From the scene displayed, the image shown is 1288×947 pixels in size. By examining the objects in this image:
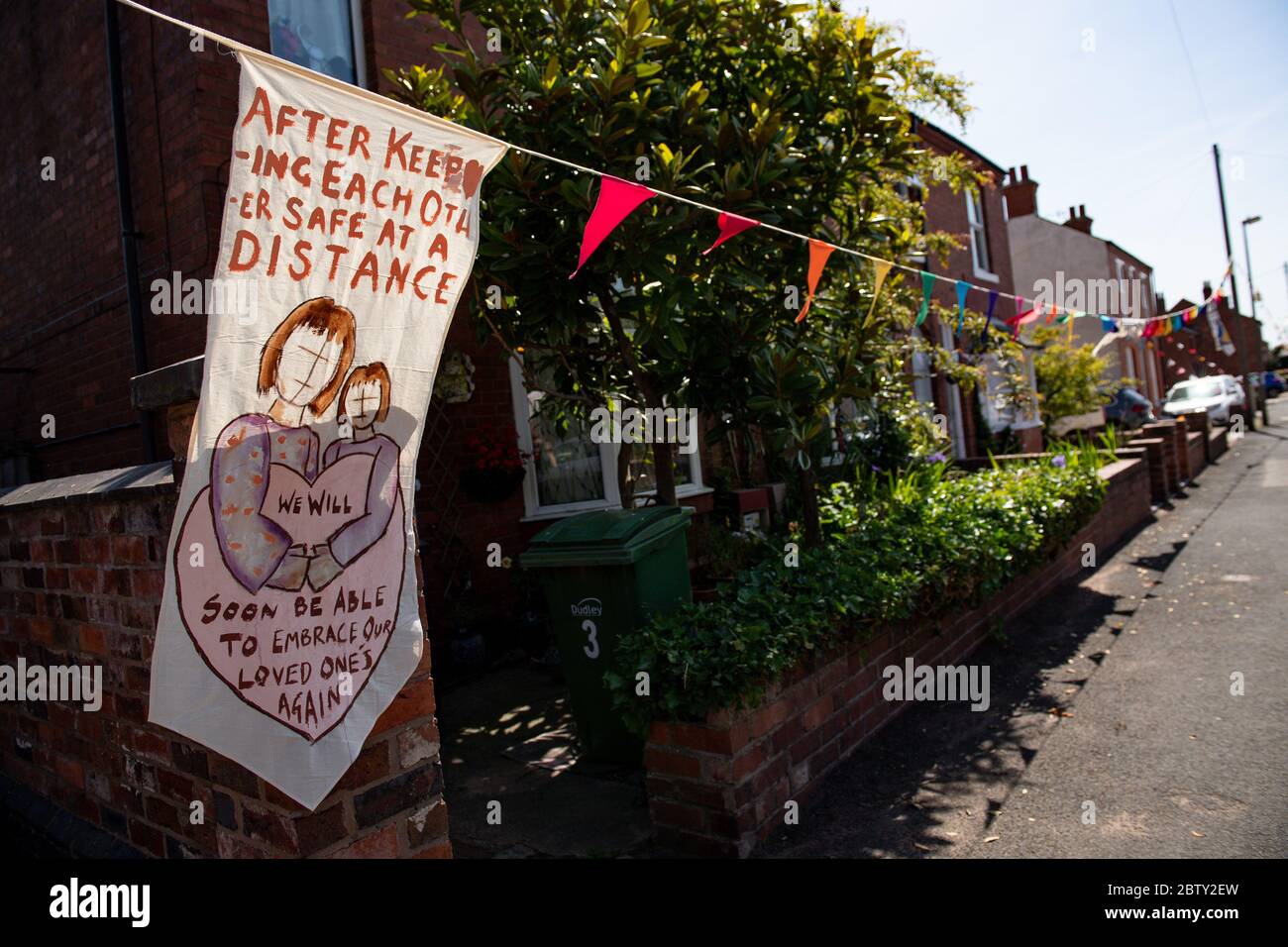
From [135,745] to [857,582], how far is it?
3344 mm

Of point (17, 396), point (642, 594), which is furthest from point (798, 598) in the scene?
point (17, 396)

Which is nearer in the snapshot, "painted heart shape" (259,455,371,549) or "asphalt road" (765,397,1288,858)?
"painted heart shape" (259,455,371,549)

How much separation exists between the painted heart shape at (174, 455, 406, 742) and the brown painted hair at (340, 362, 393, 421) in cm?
12

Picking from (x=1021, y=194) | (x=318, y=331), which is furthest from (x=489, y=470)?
(x=1021, y=194)

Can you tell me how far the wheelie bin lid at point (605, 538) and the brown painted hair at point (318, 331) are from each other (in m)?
2.35

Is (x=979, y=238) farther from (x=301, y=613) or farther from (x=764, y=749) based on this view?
(x=301, y=613)

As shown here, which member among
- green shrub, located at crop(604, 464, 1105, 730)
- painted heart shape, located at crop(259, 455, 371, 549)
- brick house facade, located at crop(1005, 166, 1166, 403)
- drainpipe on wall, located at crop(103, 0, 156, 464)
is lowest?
green shrub, located at crop(604, 464, 1105, 730)

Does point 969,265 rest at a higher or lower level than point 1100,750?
higher

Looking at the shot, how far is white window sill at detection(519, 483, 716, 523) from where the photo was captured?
24.5ft

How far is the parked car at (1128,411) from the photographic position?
925 inches

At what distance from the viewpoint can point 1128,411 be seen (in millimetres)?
23656

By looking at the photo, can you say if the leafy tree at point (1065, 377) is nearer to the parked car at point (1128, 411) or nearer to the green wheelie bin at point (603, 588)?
the parked car at point (1128, 411)

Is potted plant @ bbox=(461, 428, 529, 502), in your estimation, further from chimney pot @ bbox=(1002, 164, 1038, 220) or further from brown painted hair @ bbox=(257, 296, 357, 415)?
chimney pot @ bbox=(1002, 164, 1038, 220)

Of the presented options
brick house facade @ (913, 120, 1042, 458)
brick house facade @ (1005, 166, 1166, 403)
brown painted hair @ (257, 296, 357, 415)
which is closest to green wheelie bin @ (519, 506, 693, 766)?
brown painted hair @ (257, 296, 357, 415)
